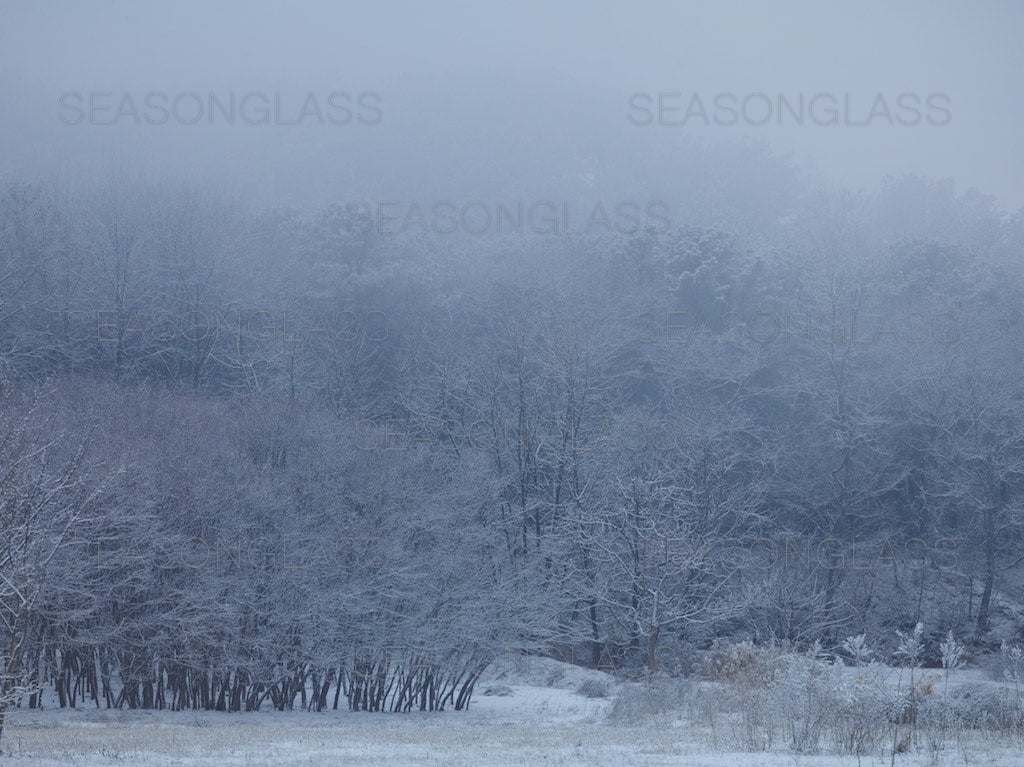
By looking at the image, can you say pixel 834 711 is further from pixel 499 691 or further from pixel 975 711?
pixel 499 691

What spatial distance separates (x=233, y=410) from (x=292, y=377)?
24.7 feet

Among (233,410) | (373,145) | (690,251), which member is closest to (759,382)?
(690,251)

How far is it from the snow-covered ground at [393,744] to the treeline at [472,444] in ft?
6.64

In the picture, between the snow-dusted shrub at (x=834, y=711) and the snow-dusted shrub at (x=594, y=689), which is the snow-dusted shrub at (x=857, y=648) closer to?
the snow-dusted shrub at (x=834, y=711)

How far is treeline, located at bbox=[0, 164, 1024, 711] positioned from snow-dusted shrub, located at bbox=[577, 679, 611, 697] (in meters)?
1.79

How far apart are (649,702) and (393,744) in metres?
7.53

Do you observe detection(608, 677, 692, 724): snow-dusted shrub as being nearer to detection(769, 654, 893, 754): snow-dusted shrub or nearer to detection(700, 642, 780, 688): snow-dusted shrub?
detection(700, 642, 780, 688): snow-dusted shrub

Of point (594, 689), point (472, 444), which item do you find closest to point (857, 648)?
point (594, 689)

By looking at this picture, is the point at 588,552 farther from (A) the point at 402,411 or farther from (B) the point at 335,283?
(B) the point at 335,283

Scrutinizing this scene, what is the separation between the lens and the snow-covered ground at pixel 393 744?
10.3 meters

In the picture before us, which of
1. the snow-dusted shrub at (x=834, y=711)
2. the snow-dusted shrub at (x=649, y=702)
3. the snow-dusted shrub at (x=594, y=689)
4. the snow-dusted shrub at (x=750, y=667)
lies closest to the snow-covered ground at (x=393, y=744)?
the snow-dusted shrub at (x=649, y=702)

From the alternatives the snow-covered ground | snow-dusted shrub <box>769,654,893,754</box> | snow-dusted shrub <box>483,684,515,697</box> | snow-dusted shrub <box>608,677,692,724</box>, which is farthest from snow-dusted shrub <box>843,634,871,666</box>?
snow-dusted shrub <box>483,684,515,697</box>

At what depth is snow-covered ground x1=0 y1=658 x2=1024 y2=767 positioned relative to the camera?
1032 centimetres

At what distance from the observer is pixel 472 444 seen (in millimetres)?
31891
